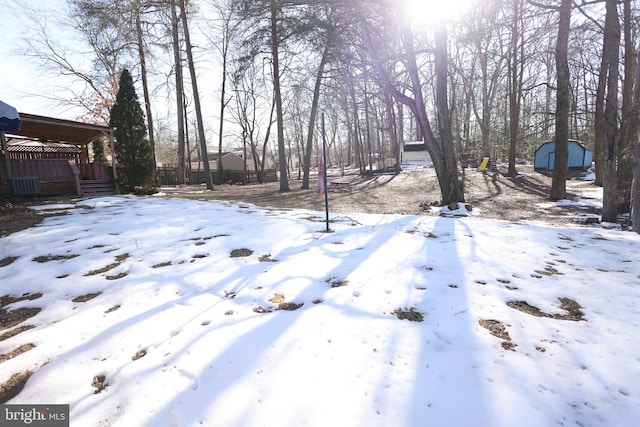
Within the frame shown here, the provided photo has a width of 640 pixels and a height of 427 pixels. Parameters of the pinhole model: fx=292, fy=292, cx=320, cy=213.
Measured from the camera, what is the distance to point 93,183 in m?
10.9

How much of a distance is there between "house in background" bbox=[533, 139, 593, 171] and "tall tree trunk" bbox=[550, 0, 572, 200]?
11316mm

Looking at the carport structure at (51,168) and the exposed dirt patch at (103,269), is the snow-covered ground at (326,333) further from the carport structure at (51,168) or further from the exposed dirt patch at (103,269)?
the carport structure at (51,168)

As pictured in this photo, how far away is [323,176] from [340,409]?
151 inches

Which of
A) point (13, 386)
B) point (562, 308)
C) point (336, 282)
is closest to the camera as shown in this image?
point (13, 386)

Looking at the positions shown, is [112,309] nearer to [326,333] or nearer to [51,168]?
[326,333]

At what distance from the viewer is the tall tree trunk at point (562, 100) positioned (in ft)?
28.4

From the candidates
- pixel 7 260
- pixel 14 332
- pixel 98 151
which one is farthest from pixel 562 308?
pixel 98 151

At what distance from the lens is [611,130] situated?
6.85 meters

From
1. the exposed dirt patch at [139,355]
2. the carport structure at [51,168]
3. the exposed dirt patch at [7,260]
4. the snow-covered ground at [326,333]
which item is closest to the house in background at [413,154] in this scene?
the carport structure at [51,168]

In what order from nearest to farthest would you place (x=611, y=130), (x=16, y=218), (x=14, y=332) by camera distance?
(x=14, y=332) → (x=16, y=218) → (x=611, y=130)

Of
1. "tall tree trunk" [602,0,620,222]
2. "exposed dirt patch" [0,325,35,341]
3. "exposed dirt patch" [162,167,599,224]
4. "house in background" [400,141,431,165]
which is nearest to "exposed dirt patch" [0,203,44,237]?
"exposed dirt patch" [0,325,35,341]

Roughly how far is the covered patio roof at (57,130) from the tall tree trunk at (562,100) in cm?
1536

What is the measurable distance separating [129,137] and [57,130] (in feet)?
8.70

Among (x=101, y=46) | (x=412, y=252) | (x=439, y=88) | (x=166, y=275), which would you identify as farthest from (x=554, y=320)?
(x=101, y=46)
